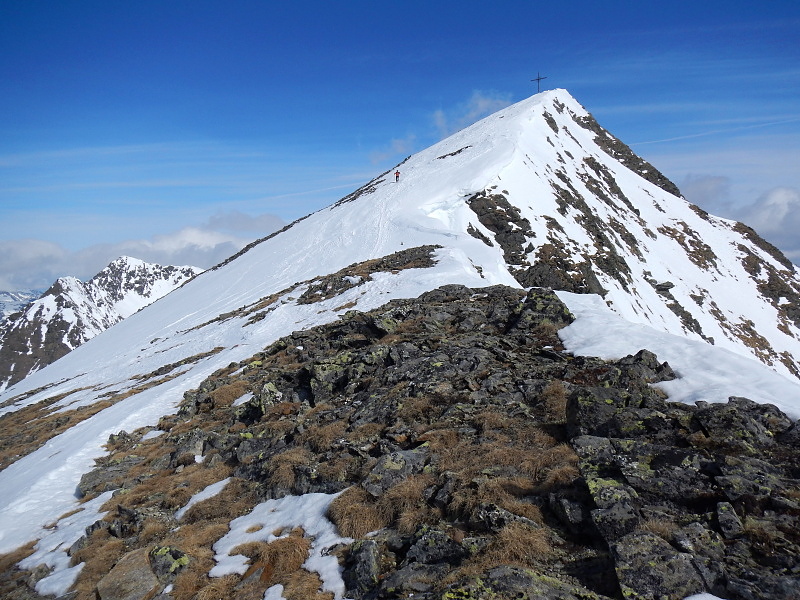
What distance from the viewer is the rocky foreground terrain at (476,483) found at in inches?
Result: 289

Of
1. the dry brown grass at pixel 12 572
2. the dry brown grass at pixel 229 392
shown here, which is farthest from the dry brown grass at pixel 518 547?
the dry brown grass at pixel 229 392

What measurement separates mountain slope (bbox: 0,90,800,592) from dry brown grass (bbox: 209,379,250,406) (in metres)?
0.90

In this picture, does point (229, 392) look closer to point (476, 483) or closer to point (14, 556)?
point (14, 556)

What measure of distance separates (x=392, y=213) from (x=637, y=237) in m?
38.1

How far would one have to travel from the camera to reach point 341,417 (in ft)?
53.9

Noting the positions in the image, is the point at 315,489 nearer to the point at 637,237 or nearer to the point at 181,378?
the point at 181,378

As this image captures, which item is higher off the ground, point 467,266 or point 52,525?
point 467,266

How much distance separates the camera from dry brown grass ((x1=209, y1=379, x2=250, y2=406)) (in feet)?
73.2

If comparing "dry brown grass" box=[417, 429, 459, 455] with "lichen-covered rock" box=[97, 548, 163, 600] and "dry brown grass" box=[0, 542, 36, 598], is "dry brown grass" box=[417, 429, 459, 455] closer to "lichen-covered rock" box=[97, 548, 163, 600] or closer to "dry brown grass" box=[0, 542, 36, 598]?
"lichen-covered rock" box=[97, 548, 163, 600]

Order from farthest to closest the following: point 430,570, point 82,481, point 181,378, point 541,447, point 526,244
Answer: point 526,244 → point 181,378 → point 82,481 → point 541,447 → point 430,570

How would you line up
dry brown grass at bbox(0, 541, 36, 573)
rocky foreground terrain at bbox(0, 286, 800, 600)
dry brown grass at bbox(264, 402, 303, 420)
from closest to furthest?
rocky foreground terrain at bbox(0, 286, 800, 600), dry brown grass at bbox(0, 541, 36, 573), dry brown grass at bbox(264, 402, 303, 420)

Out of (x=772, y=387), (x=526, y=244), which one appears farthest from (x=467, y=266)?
(x=772, y=387)

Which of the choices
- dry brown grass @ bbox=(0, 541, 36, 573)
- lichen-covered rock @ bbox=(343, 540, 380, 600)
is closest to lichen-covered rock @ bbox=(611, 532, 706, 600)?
lichen-covered rock @ bbox=(343, 540, 380, 600)

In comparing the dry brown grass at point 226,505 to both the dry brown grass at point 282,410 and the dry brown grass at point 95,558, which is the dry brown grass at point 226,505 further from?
the dry brown grass at point 282,410
